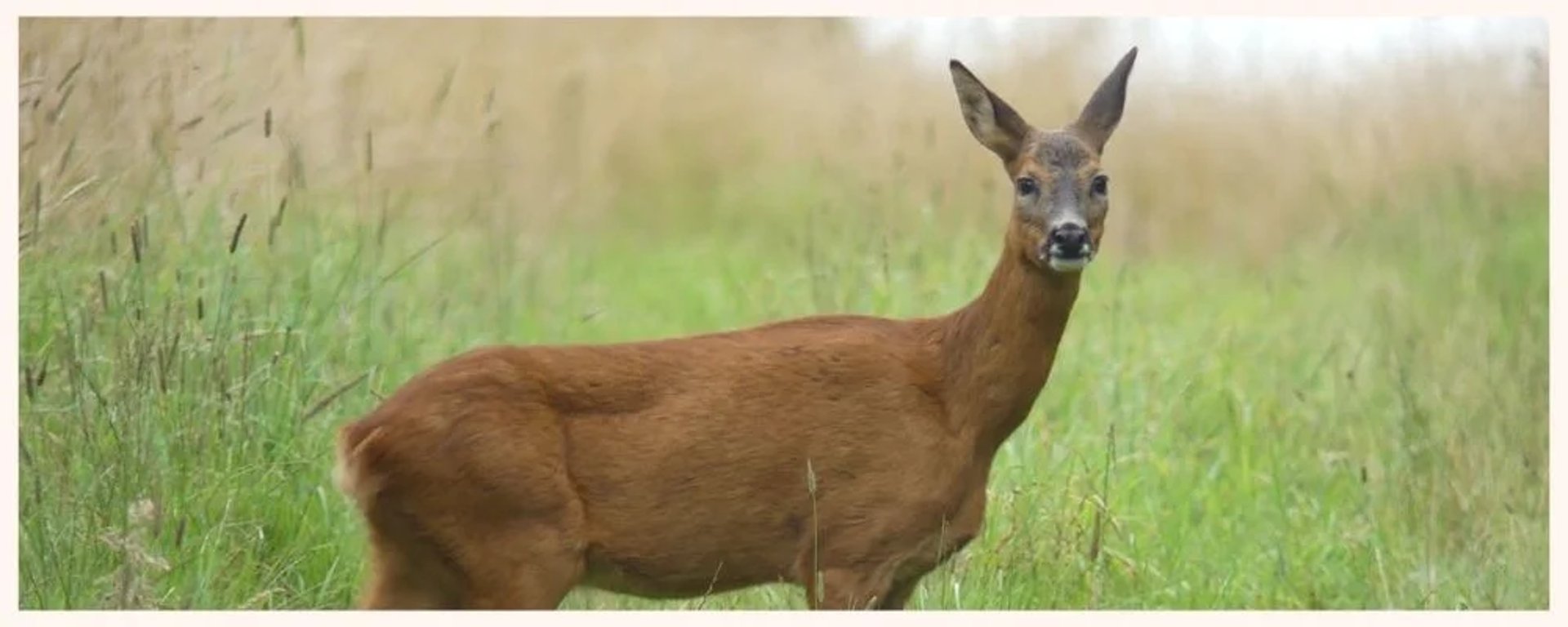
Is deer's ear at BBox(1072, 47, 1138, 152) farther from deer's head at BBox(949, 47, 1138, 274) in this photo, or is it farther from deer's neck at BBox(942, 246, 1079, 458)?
deer's neck at BBox(942, 246, 1079, 458)

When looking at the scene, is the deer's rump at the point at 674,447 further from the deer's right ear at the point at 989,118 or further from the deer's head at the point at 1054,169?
the deer's right ear at the point at 989,118

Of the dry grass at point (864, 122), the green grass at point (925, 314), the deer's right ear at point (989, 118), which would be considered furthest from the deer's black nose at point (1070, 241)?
the dry grass at point (864, 122)

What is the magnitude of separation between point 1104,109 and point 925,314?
308 centimetres

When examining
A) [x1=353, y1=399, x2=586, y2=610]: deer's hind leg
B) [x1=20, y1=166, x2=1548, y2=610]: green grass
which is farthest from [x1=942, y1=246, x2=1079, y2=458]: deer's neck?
[x1=353, y1=399, x2=586, y2=610]: deer's hind leg

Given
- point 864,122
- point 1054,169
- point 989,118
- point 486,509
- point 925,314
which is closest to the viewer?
point 486,509

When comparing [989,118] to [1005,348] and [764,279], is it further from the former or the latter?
[764,279]

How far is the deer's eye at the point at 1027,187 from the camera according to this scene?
6582mm

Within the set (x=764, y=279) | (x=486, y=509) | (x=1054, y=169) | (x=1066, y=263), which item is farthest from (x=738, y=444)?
(x=764, y=279)

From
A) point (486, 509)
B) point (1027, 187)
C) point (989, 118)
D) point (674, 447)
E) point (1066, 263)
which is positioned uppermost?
point (989, 118)

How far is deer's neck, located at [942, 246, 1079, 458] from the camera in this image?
6.68 m

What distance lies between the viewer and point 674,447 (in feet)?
21.1

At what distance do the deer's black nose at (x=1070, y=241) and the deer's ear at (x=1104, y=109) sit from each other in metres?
0.44

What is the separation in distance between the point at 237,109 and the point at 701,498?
374 centimetres

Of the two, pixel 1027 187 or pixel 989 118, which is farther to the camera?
pixel 989 118
